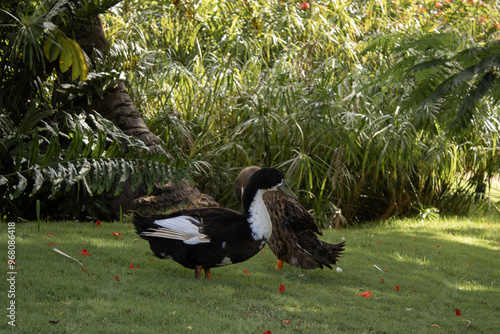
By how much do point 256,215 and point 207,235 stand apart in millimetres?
419

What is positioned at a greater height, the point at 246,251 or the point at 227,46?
the point at 227,46

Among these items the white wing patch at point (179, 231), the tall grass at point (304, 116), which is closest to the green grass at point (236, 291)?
the white wing patch at point (179, 231)

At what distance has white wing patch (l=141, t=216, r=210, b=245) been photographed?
409cm

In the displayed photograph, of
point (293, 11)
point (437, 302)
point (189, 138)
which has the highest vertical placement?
point (293, 11)

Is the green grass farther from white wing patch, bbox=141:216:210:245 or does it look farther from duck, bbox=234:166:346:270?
white wing patch, bbox=141:216:210:245

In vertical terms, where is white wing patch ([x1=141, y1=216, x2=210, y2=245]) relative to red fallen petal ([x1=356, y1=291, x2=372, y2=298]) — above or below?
above

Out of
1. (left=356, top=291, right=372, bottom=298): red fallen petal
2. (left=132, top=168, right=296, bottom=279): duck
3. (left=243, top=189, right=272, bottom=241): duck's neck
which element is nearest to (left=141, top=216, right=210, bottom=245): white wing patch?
(left=132, top=168, right=296, bottom=279): duck

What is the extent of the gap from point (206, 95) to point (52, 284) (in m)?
4.86

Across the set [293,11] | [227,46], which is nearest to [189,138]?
[227,46]

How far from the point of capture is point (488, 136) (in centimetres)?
876

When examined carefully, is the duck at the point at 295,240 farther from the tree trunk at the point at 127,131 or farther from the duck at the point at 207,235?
the tree trunk at the point at 127,131

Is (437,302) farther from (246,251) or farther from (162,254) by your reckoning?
(162,254)

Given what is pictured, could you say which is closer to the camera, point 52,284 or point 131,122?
point 52,284

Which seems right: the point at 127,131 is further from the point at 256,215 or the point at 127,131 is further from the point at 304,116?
the point at 256,215
